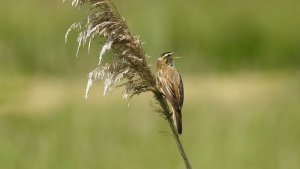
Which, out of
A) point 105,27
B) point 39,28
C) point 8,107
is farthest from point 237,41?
point 105,27

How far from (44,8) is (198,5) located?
1345 millimetres

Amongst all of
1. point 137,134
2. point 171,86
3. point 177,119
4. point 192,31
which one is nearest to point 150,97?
point 137,134

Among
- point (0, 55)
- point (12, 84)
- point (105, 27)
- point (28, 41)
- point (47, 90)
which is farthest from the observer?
point (47, 90)

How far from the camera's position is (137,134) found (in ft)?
21.2

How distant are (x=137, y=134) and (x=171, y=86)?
3729 mm

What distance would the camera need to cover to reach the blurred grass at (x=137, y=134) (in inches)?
183

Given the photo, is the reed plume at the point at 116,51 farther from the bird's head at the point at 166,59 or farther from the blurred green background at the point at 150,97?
the blurred green background at the point at 150,97

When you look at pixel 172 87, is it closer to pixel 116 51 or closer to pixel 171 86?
pixel 171 86

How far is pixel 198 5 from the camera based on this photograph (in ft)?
33.5

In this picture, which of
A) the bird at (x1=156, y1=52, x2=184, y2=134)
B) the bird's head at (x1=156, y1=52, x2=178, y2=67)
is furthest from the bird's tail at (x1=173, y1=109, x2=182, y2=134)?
the bird's head at (x1=156, y1=52, x2=178, y2=67)

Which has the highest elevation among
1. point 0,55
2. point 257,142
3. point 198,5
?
point 198,5

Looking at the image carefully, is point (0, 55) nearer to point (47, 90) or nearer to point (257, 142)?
point (257, 142)

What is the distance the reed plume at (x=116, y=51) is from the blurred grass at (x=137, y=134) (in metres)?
1.00

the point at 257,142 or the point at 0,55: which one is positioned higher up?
the point at 0,55
